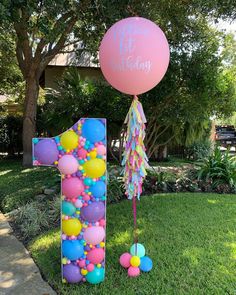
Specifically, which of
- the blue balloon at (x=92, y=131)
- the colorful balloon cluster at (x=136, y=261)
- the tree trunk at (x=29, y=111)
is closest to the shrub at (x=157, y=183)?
the colorful balloon cluster at (x=136, y=261)

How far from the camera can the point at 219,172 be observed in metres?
6.72

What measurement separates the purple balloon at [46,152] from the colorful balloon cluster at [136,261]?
1.36m

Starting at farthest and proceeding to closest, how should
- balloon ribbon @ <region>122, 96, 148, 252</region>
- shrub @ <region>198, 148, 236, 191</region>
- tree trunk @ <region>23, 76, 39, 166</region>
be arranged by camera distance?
tree trunk @ <region>23, 76, 39, 166</region>, shrub @ <region>198, 148, 236, 191</region>, balloon ribbon @ <region>122, 96, 148, 252</region>

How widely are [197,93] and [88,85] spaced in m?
3.37

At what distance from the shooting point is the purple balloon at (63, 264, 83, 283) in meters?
3.08

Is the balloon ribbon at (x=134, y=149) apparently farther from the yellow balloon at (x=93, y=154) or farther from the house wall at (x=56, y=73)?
the house wall at (x=56, y=73)

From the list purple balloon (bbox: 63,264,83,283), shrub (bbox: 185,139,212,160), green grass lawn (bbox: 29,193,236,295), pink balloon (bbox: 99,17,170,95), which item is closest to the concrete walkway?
green grass lawn (bbox: 29,193,236,295)

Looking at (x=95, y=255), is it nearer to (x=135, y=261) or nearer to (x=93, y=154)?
(x=135, y=261)

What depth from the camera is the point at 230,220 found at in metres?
4.87

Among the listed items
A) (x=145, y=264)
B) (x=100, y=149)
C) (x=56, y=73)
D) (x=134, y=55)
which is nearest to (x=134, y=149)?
(x=100, y=149)

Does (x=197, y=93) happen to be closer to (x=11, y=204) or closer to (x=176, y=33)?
(x=176, y=33)

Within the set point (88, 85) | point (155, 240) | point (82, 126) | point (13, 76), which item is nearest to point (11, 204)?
point (155, 240)

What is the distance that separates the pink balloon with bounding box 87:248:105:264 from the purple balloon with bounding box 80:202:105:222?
1.04 feet

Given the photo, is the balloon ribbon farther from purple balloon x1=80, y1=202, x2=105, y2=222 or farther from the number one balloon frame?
purple balloon x1=80, y1=202, x2=105, y2=222
